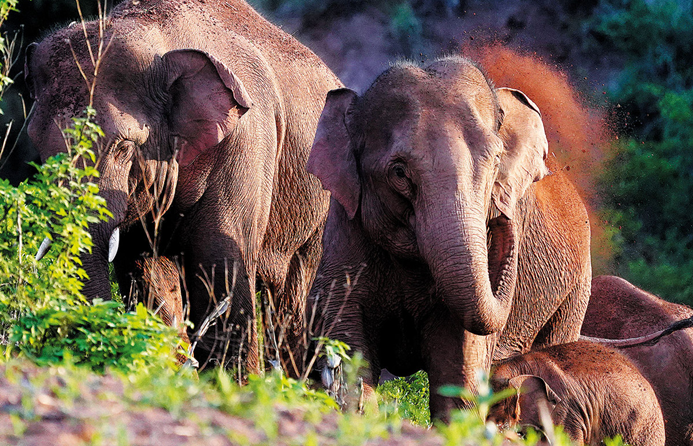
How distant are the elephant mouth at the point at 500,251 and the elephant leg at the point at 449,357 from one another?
0.34 m

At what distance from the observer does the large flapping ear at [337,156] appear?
21.1ft

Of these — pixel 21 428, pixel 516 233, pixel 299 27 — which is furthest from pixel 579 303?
pixel 299 27

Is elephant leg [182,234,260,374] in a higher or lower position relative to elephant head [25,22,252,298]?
lower

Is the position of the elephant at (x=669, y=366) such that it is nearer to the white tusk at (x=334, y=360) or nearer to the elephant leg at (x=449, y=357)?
the elephant leg at (x=449, y=357)

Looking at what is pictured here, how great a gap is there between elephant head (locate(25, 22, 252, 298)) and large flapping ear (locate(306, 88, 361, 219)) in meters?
1.13

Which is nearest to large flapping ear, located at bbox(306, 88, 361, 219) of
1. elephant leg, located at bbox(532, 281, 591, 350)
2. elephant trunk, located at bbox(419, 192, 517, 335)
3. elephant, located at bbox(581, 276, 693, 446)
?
elephant trunk, located at bbox(419, 192, 517, 335)

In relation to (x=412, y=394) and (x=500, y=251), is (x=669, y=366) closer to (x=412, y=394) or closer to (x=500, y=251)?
(x=412, y=394)

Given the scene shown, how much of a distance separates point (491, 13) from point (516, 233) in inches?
404

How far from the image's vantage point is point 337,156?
21.3 feet

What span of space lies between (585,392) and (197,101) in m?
3.18

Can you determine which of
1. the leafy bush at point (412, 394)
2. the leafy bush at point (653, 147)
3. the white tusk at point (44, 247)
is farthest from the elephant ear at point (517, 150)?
the leafy bush at point (653, 147)

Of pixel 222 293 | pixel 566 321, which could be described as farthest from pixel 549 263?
pixel 222 293

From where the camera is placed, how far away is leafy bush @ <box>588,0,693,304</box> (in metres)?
14.6

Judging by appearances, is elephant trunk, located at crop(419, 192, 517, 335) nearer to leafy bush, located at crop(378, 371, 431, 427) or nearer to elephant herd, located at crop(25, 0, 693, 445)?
elephant herd, located at crop(25, 0, 693, 445)
